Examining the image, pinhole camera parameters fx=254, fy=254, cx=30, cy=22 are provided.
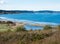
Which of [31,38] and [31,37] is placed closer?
[31,38]

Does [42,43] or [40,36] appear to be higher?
[42,43]

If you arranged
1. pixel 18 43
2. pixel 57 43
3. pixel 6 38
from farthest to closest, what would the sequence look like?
pixel 6 38
pixel 18 43
pixel 57 43

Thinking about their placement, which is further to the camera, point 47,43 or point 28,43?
point 28,43

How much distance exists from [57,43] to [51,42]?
0.31 metres

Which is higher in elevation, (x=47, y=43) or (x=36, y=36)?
(x=47, y=43)

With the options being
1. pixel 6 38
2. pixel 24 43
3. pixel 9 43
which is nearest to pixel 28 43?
pixel 24 43

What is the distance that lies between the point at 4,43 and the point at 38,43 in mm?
1828

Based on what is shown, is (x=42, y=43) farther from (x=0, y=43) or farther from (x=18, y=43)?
(x=0, y=43)

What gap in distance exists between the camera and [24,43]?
11.6 metres

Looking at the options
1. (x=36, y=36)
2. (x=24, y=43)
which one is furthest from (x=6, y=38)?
(x=24, y=43)

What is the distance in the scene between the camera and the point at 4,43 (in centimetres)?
1218

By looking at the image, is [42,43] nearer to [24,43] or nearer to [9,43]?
[24,43]

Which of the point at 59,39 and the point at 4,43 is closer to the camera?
the point at 59,39

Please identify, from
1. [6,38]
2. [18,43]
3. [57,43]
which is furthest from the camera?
[6,38]
